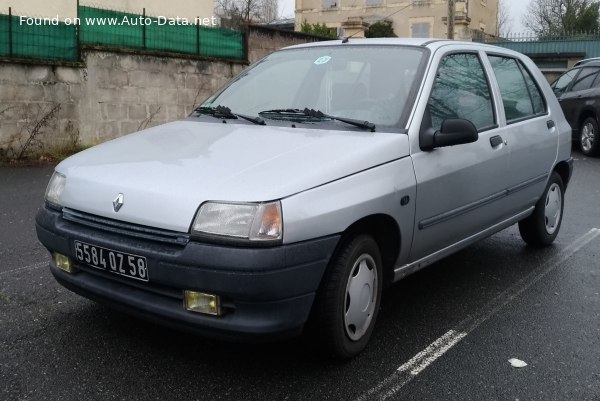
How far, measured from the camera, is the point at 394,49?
4.35 meters

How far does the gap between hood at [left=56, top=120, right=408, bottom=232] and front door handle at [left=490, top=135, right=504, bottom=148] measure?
1.11m

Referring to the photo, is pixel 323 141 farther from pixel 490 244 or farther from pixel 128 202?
pixel 490 244

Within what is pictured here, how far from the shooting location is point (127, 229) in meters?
3.08

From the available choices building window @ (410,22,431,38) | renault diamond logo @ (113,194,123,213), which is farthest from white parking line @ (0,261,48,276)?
building window @ (410,22,431,38)

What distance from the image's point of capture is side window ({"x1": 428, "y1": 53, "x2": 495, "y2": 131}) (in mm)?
4098

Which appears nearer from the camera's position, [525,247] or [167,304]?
[167,304]

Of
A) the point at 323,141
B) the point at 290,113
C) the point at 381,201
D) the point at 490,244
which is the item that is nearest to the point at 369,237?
the point at 381,201

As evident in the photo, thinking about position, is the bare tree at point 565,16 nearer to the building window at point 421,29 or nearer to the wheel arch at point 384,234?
the building window at point 421,29

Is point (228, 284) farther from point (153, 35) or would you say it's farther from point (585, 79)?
point (585, 79)

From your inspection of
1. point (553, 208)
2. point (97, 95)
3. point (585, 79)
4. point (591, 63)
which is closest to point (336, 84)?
point (553, 208)

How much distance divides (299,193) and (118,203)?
882 millimetres

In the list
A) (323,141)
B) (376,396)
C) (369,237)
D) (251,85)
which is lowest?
(376,396)

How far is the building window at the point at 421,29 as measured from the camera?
48.6 meters

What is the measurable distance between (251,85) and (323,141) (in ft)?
4.33
